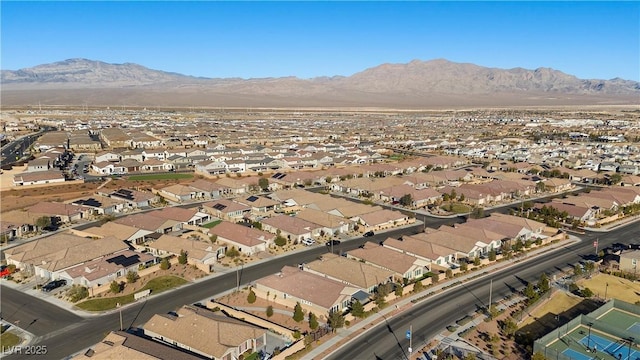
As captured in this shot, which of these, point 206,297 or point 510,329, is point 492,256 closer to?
point 510,329

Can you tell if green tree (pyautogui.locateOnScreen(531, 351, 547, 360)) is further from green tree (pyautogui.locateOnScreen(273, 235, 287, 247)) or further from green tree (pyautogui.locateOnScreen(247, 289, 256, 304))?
green tree (pyautogui.locateOnScreen(273, 235, 287, 247))

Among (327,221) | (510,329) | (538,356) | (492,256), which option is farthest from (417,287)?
(327,221)

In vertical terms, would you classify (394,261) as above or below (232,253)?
above

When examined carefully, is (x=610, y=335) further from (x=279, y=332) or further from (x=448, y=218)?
(x=448, y=218)

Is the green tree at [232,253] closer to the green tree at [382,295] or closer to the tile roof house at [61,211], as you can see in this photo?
the green tree at [382,295]

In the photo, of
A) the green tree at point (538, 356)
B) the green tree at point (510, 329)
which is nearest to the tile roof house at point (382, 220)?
the green tree at point (510, 329)

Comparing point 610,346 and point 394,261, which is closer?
point 610,346

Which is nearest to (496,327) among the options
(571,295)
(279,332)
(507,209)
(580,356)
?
(580,356)
